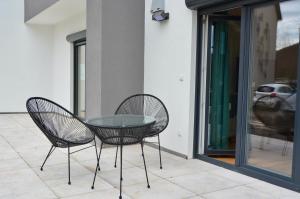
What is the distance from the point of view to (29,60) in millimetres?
9023

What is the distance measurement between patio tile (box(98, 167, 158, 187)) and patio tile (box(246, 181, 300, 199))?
1.05 m

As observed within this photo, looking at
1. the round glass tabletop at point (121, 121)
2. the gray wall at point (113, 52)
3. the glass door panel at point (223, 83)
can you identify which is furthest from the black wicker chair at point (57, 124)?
the glass door panel at point (223, 83)

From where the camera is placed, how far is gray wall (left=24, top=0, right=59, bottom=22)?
7.11 metres

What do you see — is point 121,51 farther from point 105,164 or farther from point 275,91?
point 275,91

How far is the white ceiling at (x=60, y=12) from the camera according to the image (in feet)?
21.3

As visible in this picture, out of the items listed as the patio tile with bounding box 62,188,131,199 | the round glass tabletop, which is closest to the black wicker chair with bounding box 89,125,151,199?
the round glass tabletop

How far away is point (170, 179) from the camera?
11.7ft

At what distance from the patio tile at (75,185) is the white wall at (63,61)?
15.3 feet

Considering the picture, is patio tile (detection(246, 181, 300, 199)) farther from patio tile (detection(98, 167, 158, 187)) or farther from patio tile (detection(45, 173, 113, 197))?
patio tile (detection(45, 173, 113, 197))

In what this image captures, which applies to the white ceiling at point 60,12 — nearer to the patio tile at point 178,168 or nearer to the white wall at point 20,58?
the white wall at point 20,58

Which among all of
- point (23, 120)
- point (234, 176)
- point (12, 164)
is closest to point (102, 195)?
point (234, 176)

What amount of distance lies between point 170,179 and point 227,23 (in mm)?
2210

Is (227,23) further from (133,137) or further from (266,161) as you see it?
(133,137)

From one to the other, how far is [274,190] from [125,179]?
59.5 inches
